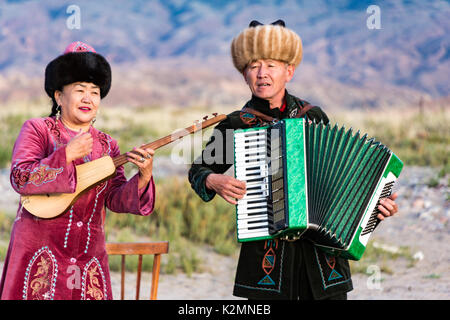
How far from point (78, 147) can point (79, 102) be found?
282mm

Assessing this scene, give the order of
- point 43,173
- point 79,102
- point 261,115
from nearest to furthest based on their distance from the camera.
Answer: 1. point 43,173
2. point 79,102
3. point 261,115

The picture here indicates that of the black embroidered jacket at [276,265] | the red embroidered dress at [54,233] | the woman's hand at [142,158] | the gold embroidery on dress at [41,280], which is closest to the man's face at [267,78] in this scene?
the black embroidered jacket at [276,265]

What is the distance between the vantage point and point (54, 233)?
114 inches

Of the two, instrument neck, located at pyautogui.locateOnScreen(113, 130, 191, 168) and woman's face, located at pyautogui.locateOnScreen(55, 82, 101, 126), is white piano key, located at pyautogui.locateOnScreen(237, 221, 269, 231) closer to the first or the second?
instrument neck, located at pyautogui.locateOnScreen(113, 130, 191, 168)

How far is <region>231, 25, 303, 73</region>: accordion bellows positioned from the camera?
3.19 metres

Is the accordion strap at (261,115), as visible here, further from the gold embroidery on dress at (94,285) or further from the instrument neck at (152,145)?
the gold embroidery on dress at (94,285)

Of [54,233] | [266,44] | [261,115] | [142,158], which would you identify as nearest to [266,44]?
[266,44]

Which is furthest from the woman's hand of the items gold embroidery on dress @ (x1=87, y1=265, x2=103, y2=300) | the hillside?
the hillside

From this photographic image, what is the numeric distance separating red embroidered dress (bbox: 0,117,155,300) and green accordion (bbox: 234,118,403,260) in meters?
0.53

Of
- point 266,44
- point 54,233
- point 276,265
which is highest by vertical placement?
point 266,44

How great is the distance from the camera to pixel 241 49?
3227 millimetres

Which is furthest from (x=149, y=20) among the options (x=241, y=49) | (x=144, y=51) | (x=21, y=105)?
(x=241, y=49)

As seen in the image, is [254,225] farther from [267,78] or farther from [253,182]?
[267,78]

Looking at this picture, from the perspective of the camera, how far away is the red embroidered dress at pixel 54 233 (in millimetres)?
2787
